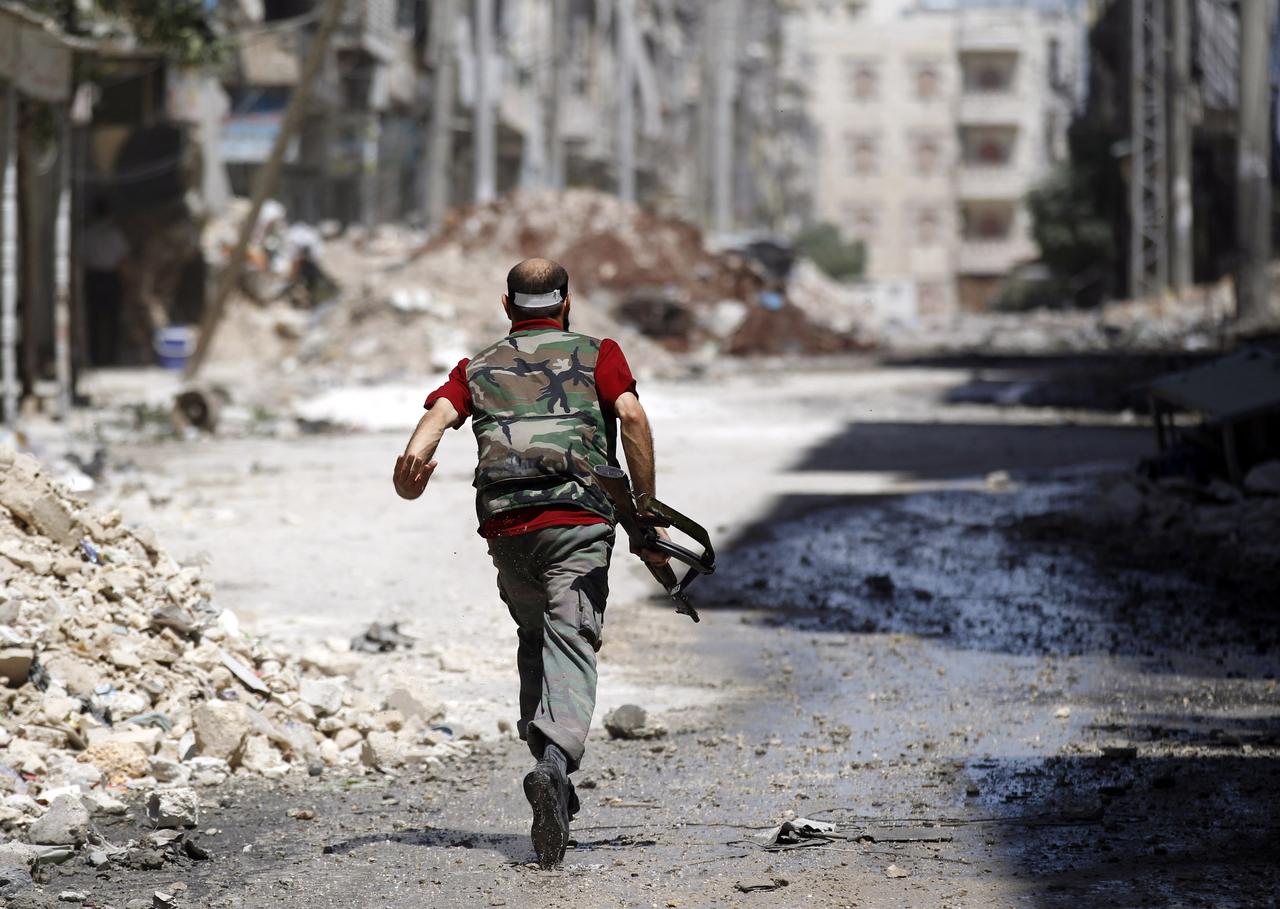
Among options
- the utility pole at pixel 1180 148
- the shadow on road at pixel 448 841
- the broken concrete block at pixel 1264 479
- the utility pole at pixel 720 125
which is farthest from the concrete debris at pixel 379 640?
the utility pole at pixel 720 125

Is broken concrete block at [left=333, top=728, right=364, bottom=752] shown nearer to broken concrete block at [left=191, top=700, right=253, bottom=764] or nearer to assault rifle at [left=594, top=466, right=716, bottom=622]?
broken concrete block at [left=191, top=700, right=253, bottom=764]

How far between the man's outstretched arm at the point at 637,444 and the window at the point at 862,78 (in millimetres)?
96541

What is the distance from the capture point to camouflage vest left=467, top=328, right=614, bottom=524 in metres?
4.99

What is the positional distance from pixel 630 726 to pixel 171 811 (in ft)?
5.95

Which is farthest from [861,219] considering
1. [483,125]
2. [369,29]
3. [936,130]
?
[483,125]

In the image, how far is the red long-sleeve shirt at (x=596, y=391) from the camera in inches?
197

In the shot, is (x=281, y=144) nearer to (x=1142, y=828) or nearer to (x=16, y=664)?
(x=16, y=664)

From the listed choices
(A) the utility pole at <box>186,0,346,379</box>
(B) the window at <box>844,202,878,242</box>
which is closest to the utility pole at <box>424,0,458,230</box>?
(A) the utility pole at <box>186,0,346,379</box>

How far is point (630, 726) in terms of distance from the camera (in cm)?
669

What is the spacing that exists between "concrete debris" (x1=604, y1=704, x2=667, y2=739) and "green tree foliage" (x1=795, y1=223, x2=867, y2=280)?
85024 millimetres

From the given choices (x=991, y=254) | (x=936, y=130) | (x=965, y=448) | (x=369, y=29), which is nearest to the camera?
(x=965, y=448)

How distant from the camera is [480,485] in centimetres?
505

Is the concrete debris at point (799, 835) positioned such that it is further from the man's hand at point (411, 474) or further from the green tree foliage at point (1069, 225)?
the green tree foliage at point (1069, 225)

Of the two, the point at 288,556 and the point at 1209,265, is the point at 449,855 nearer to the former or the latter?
the point at 288,556
